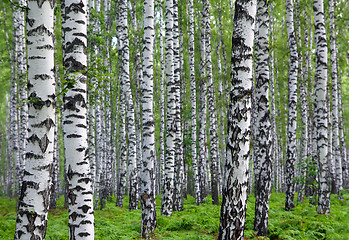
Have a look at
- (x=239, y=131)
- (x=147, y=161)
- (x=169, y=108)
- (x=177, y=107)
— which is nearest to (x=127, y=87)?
(x=177, y=107)

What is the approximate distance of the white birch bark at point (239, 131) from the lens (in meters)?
4.38

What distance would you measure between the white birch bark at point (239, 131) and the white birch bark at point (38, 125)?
→ 259 cm

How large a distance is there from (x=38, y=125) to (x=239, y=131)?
2900mm

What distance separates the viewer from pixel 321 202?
9.49 metres

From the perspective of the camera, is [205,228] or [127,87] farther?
[127,87]

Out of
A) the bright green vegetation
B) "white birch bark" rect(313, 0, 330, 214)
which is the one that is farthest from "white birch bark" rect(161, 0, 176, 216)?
"white birch bark" rect(313, 0, 330, 214)

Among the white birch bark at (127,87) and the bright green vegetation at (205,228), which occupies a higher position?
the white birch bark at (127,87)

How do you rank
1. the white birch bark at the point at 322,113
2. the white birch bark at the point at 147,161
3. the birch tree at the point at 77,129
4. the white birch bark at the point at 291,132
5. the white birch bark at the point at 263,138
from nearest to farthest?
the birch tree at the point at 77,129 < the white birch bark at the point at 263,138 < the white birch bark at the point at 147,161 < the white birch bark at the point at 322,113 < the white birch bark at the point at 291,132

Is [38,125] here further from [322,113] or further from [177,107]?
[322,113]

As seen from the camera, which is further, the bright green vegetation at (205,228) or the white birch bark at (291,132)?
the white birch bark at (291,132)


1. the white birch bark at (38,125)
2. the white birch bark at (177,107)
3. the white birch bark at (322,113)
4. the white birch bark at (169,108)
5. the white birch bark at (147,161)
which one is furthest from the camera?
the white birch bark at (177,107)

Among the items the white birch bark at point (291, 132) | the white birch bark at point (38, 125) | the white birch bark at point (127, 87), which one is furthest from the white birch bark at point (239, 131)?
the white birch bark at point (127, 87)

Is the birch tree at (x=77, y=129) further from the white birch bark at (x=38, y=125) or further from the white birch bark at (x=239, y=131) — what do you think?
the white birch bark at (x=239, y=131)

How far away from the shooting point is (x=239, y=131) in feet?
14.8
